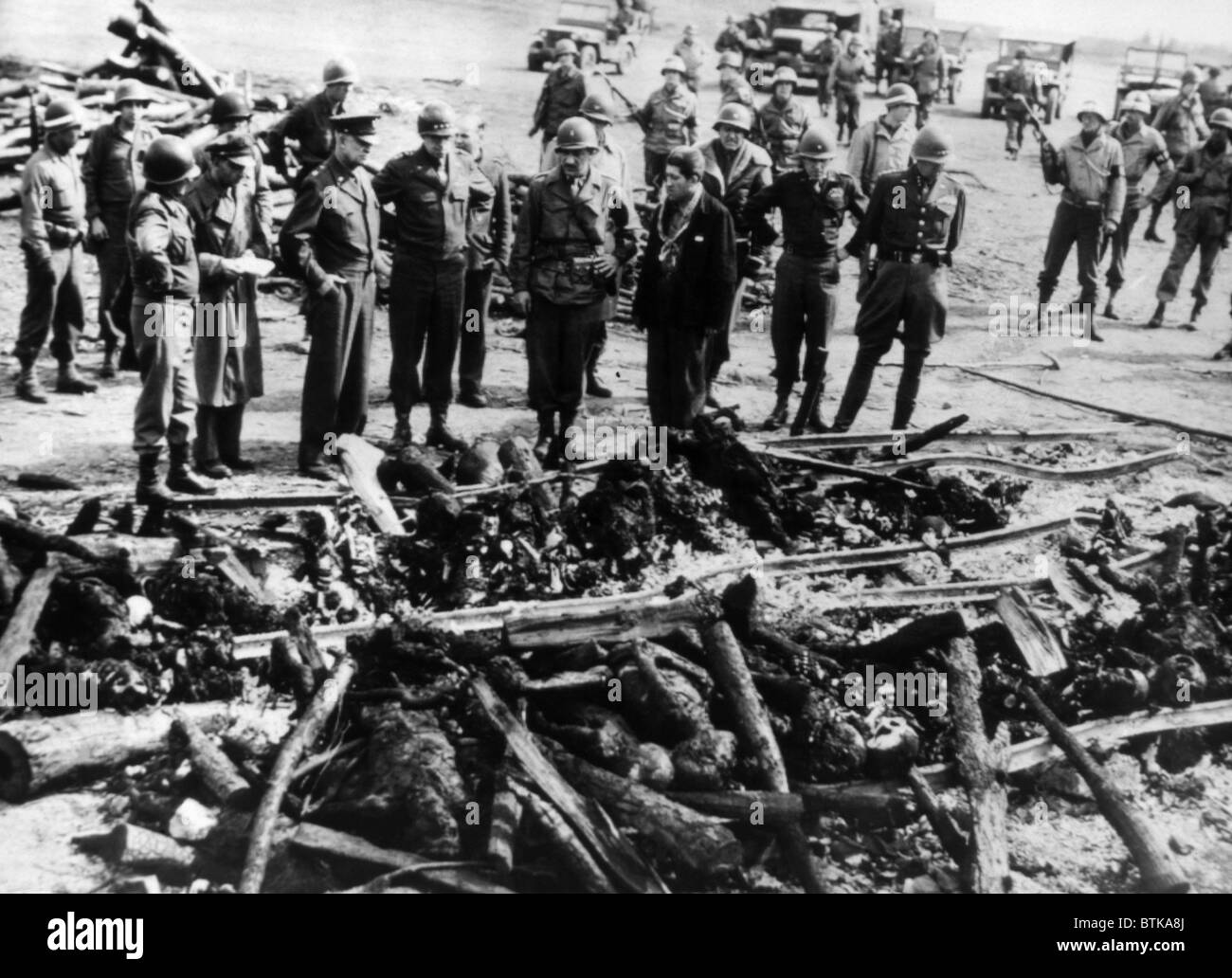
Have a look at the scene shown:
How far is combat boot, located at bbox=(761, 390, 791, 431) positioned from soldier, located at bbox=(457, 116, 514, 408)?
208 cm

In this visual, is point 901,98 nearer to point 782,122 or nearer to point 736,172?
point 782,122

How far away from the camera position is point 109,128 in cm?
853

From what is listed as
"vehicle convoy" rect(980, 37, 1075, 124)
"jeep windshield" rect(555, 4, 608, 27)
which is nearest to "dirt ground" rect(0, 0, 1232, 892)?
"jeep windshield" rect(555, 4, 608, 27)

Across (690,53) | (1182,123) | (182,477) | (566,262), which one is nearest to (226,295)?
(182,477)

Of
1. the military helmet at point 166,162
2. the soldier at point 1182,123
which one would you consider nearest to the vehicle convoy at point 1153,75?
the soldier at point 1182,123

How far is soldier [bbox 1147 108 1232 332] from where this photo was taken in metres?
11.3

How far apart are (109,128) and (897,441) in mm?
5972

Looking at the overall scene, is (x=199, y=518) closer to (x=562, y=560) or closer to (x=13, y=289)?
(x=562, y=560)

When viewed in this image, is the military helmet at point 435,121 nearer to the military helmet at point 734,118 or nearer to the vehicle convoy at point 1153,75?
the military helmet at point 734,118

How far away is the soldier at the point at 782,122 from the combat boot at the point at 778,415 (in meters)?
4.18

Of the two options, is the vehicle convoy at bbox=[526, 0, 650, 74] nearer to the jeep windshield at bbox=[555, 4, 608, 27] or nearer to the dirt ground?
the jeep windshield at bbox=[555, 4, 608, 27]

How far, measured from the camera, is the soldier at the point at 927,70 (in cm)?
2059
